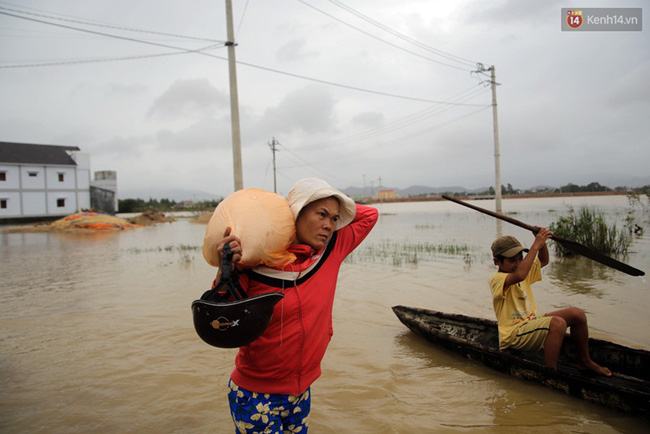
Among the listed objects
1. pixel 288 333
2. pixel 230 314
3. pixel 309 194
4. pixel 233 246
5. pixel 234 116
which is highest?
pixel 234 116

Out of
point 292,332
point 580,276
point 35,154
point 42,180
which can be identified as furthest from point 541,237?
point 35,154

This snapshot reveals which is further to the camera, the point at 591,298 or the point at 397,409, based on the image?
the point at 591,298

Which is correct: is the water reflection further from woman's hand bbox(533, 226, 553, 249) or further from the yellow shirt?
woman's hand bbox(533, 226, 553, 249)

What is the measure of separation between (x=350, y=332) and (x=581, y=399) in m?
2.88

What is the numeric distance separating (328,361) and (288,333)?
10.3ft

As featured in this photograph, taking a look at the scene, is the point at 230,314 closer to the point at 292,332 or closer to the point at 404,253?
the point at 292,332

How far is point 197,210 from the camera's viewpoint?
48812mm

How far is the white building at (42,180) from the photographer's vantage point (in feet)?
117

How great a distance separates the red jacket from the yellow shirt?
2445mm

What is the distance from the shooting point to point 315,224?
203 centimetres

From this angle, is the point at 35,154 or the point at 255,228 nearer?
the point at 255,228

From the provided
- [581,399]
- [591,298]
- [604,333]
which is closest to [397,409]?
→ [581,399]

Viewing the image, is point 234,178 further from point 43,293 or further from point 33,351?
point 33,351

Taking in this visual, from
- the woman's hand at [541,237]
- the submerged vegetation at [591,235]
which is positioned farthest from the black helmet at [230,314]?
the submerged vegetation at [591,235]
